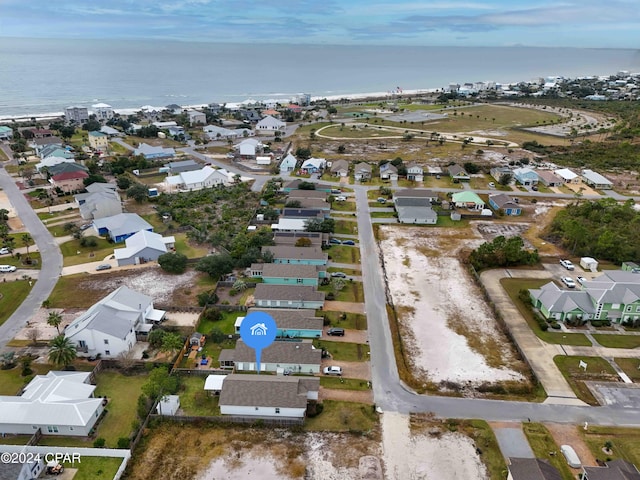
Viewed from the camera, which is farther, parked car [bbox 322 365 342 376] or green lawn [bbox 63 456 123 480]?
parked car [bbox 322 365 342 376]

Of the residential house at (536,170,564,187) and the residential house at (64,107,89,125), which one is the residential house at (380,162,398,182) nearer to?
the residential house at (536,170,564,187)

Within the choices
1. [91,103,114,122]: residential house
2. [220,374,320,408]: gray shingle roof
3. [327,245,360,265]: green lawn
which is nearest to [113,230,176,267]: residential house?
[327,245,360,265]: green lawn

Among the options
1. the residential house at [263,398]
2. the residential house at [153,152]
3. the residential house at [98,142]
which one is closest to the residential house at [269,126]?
the residential house at [153,152]

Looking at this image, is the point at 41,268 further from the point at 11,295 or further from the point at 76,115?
the point at 76,115

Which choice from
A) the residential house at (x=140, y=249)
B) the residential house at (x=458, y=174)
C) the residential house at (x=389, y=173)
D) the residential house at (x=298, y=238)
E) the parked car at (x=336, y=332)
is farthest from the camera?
the residential house at (x=389, y=173)

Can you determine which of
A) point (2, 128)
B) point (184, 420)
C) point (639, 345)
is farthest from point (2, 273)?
point (2, 128)

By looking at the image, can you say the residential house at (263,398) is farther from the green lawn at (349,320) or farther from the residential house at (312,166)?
the residential house at (312,166)
